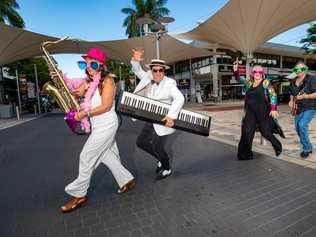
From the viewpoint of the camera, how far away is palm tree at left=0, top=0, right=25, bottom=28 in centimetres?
2714

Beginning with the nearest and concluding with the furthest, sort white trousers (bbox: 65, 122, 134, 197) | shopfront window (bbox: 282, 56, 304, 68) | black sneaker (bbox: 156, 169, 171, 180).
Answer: white trousers (bbox: 65, 122, 134, 197), black sneaker (bbox: 156, 169, 171, 180), shopfront window (bbox: 282, 56, 304, 68)

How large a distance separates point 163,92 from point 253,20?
16.4 meters

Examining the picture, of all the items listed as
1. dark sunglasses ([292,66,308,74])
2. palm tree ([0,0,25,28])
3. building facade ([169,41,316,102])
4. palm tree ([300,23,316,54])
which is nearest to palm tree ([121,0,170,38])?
building facade ([169,41,316,102])

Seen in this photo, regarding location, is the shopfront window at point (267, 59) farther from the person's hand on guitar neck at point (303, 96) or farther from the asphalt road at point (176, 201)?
the asphalt road at point (176, 201)

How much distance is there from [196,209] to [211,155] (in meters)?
2.52

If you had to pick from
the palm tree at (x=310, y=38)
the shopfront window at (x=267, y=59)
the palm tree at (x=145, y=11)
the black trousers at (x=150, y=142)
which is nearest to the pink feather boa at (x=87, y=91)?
the black trousers at (x=150, y=142)

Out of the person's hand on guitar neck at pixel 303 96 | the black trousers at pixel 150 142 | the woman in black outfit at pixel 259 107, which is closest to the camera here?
the black trousers at pixel 150 142

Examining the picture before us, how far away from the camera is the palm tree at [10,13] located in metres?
27.1

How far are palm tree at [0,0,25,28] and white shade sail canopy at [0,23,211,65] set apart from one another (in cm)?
836

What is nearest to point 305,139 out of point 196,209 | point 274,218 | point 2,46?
point 274,218

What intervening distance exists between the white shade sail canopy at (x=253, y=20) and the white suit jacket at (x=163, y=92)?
14.0m

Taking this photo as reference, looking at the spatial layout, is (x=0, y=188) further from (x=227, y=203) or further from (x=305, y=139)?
(x=305, y=139)

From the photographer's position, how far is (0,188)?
12.1 feet

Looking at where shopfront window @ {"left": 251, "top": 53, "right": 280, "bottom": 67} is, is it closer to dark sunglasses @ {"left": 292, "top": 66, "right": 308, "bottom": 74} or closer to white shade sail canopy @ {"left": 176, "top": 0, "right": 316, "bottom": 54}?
white shade sail canopy @ {"left": 176, "top": 0, "right": 316, "bottom": 54}
